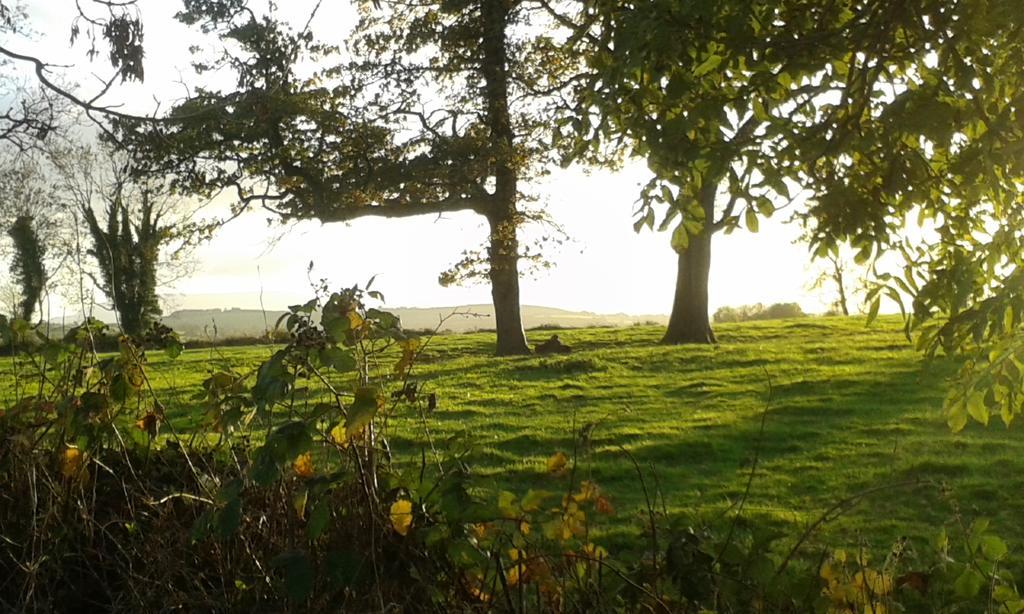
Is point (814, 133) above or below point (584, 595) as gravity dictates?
above

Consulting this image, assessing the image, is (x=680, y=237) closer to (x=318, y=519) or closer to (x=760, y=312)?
(x=318, y=519)

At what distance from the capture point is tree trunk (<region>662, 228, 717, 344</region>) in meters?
26.7

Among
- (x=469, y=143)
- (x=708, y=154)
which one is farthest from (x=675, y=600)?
(x=469, y=143)

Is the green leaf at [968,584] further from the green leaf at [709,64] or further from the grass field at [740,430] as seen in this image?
the green leaf at [709,64]

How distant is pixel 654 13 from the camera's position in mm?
5035

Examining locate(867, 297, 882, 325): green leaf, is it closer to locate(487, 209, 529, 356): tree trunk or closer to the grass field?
the grass field

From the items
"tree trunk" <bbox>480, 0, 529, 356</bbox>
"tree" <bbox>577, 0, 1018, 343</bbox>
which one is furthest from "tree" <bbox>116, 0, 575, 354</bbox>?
"tree" <bbox>577, 0, 1018, 343</bbox>

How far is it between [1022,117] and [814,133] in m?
1.09

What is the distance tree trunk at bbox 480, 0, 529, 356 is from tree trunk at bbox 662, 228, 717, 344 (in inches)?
177

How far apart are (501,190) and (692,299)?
20.9ft

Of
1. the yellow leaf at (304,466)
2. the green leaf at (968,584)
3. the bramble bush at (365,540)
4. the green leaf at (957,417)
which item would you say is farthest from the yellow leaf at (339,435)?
the green leaf at (957,417)

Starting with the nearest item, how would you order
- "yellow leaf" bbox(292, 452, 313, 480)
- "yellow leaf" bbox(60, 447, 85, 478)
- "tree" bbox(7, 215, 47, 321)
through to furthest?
"yellow leaf" bbox(292, 452, 313, 480), "yellow leaf" bbox(60, 447, 85, 478), "tree" bbox(7, 215, 47, 321)

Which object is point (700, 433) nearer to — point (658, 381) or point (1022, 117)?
point (658, 381)

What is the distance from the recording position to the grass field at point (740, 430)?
28.1ft
